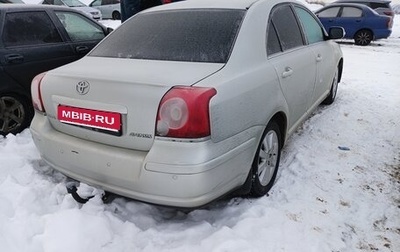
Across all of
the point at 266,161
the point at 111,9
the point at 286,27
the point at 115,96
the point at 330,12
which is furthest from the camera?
the point at 111,9

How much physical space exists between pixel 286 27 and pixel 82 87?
1.95 m

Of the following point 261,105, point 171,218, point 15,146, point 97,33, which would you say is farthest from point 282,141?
point 97,33

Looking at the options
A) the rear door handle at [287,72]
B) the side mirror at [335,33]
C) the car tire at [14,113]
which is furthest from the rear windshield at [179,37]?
the side mirror at [335,33]

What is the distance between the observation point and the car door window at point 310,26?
3.90 meters

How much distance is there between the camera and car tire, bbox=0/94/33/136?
3.98 meters

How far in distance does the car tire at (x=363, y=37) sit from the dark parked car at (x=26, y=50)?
11.7 m

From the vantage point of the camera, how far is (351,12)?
13.6 metres

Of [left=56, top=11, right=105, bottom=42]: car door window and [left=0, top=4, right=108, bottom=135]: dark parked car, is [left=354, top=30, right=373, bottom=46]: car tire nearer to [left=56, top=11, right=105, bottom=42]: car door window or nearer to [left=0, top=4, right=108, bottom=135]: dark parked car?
[left=56, top=11, right=105, bottom=42]: car door window

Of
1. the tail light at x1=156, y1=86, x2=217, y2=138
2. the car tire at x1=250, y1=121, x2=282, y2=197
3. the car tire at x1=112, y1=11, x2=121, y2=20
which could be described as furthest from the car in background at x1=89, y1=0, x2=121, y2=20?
the tail light at x1=156, y1=86, x2=217, y2=138

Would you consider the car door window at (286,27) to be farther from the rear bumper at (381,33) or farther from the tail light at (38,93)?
the rear bumper at (381,33)

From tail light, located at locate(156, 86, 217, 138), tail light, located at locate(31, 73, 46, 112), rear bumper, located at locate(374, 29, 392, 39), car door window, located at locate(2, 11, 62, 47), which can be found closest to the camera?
tail light, located at locate(156, 86, 217, 138)

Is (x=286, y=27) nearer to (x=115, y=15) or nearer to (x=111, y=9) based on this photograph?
(x=115, y=15)

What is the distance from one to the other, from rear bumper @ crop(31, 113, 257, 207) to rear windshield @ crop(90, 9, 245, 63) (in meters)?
0.66

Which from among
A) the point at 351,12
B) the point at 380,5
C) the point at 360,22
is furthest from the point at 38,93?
the point at 380,5
